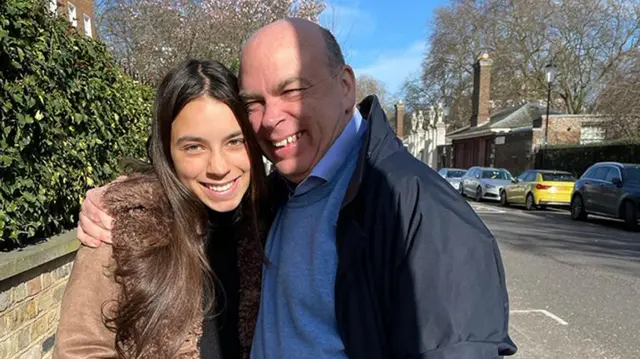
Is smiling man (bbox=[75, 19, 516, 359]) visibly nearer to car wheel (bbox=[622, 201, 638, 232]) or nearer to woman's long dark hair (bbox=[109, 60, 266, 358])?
woman's long dark hair (bbox=[109, 60, 266, 358])

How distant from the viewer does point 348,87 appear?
160 centimetres

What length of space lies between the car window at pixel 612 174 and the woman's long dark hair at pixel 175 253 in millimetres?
13991

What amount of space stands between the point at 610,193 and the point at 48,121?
13805mm

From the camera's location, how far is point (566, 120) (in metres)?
28.4

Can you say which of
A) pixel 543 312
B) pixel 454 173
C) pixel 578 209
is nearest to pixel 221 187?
pixel 543 312

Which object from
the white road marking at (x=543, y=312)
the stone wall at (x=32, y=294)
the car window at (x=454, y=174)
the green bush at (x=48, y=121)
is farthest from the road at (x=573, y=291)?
the car window at (x=454, y=174)

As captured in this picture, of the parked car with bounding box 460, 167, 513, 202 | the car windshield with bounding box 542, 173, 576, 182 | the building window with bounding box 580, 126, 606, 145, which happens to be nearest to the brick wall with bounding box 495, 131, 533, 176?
the building window with bounding box 580, 126, 606, 145

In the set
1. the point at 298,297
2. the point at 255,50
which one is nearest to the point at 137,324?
the point at 298,297

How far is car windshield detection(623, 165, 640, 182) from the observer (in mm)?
12490

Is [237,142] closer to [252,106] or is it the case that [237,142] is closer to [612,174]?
[252,106]

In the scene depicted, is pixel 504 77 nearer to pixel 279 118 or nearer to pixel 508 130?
pixel 508 130

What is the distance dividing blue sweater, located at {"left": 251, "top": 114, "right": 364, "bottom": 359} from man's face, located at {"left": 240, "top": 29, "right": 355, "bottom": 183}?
8cm

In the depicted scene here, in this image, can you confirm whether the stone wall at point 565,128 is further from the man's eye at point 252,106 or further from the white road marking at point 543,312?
the man's eye at point 252,106

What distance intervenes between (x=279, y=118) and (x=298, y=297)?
0.59 m
